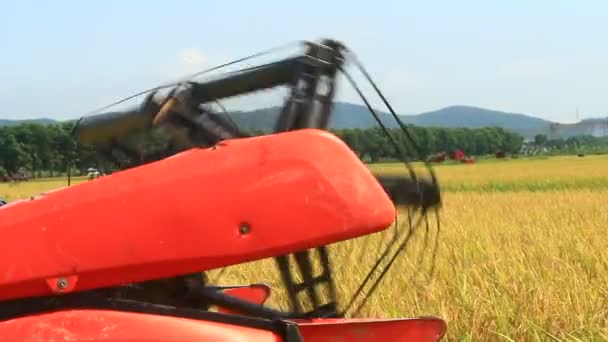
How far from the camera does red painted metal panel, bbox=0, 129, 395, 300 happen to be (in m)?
1.84

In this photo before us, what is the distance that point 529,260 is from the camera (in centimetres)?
504

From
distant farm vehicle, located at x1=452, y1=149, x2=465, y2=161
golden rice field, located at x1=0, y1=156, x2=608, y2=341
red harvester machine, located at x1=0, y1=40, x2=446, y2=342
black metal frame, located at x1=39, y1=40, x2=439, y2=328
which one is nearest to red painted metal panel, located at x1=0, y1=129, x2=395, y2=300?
red harvester machine, located at x1=0, y1=40, x2=446, y2=342

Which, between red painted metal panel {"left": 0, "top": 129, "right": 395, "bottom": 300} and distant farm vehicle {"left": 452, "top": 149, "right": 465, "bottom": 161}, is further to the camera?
distant farm vehicle {"left": 452, "top": 149, "right": 465, "bottom": 161}

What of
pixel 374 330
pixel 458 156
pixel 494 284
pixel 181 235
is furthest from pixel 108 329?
pixel 458 156

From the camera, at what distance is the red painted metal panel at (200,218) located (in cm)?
184

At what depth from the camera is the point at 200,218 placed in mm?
1852

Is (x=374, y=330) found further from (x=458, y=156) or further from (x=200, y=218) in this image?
(x=458, y=156)

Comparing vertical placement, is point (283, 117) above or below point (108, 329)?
above

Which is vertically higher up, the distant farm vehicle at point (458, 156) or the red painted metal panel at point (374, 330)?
the red painted metal panel at point (374, 330)

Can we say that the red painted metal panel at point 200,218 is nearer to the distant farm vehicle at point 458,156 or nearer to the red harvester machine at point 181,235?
the red harvester machine at point 181,235

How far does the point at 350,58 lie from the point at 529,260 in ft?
10.7

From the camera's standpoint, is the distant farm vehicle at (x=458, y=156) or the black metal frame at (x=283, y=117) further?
the distant farm vehicle at (x=458, y=156)

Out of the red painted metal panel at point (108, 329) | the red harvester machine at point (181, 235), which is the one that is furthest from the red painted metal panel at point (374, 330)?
the red painted metal panel at point (108, 329)

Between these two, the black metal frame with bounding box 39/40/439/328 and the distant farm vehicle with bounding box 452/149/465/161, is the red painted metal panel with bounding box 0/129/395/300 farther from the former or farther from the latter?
the distant farm vehicle with bounding box 452/149/465/161
